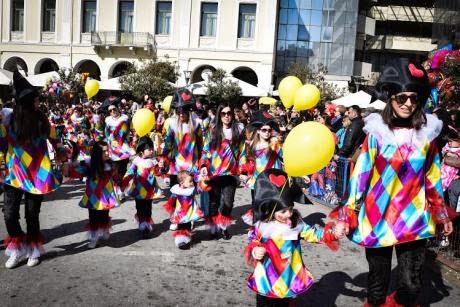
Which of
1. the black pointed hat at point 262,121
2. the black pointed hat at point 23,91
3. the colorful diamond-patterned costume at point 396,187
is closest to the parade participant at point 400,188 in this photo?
the colorful diamond-patterned costume at point 396,187

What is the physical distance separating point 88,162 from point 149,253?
4.48 feet

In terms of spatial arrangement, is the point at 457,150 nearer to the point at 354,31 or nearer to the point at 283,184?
the point at 283,184

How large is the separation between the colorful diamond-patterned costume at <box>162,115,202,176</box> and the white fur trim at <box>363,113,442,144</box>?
3.45m

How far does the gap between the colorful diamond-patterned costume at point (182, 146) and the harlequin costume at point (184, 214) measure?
65 centimetres

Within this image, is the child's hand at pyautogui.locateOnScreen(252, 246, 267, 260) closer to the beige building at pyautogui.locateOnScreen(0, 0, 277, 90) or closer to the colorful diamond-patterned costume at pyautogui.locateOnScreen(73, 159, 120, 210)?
the colorful diamond-patterned costume at pyautogui.locateOnScreen(73, 159, 120, 210)

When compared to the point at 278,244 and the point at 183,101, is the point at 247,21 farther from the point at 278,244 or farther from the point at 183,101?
the point at 278,244

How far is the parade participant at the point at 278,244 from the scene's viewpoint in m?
3.43

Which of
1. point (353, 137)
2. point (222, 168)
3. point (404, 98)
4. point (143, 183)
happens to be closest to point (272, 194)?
point (404, 98)

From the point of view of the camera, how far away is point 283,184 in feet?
11.6

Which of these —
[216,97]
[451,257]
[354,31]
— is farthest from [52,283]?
[354,31]

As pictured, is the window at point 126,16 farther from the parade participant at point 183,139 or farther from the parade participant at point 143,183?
the parade participant at point 143,183

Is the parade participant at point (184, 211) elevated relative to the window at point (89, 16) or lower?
lower

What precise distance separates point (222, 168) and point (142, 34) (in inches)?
1025

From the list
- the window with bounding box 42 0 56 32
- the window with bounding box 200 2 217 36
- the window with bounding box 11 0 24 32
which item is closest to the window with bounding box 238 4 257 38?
the window with bounding box 200 2 217 36
